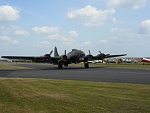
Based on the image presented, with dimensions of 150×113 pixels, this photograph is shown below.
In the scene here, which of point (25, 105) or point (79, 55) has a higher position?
point (79, 55)

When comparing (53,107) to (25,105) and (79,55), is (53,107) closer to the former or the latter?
(25,105)

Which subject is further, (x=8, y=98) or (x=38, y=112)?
(x=8, y=98)

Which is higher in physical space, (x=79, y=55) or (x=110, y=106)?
(x=79, y=55)

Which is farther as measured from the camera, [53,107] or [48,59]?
[48,59]

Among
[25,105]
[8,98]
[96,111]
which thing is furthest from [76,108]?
[8,98]

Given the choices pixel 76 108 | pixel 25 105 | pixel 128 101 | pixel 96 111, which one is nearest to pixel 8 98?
pixel 25 105

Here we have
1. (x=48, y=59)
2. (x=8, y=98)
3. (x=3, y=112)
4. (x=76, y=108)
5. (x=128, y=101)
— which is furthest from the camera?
(x=48, y=59)

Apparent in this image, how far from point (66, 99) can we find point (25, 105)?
6.67 ft

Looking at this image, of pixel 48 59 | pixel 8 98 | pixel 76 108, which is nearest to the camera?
pixel 76 108

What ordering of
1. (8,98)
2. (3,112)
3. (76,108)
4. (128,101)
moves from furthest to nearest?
(8,98), (128,101), (76,108), (3,112)

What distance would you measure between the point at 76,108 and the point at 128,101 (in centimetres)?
260

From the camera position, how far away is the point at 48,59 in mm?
51125

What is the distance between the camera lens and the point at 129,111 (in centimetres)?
853

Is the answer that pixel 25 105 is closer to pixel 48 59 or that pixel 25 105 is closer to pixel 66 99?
pixel 66 99
